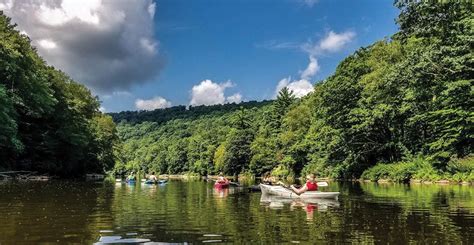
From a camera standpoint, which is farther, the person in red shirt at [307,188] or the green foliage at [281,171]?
the green foliage at [281,171]

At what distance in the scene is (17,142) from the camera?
48031 millimetres

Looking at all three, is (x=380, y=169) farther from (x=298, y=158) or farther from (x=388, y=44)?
(x=298, y=158)

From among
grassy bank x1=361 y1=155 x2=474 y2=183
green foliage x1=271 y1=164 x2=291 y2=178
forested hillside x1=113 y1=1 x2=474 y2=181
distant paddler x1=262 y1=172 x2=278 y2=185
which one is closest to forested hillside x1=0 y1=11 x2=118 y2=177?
distant paddler x1=262 y1=172 x2=278 y2=185

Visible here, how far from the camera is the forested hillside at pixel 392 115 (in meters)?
34.4

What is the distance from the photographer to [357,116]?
60.0 m

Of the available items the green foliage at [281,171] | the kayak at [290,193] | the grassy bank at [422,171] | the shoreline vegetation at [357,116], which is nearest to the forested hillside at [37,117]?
the shoreline vegetation at [357,116]

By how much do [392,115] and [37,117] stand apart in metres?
44.7

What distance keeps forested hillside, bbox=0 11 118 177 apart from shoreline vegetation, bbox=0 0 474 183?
6.0 inches

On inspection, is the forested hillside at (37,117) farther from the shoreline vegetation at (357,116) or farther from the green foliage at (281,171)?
the green foliage at (281,171)

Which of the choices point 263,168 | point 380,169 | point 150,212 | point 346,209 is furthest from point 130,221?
point 263,168

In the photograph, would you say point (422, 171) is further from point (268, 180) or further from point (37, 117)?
point (37, 117)

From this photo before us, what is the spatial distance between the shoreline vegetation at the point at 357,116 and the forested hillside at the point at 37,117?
0.15 metres

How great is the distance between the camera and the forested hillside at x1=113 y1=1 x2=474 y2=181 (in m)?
34.4

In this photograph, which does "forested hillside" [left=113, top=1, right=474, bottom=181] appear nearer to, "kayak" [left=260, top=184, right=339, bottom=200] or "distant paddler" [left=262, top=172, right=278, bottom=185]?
"distant paddler" [left=262, top=172, right=278, bottom=185]
